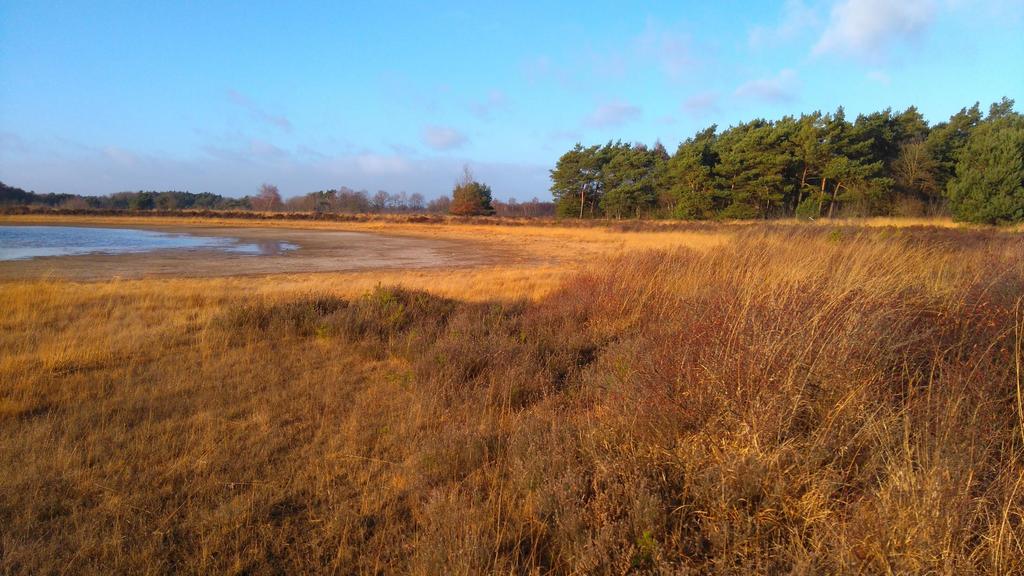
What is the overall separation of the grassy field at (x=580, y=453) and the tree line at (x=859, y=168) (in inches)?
1210

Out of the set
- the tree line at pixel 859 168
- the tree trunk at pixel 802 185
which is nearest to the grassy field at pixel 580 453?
the tree line at pixel 859 168

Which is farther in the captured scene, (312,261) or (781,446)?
(312,261)

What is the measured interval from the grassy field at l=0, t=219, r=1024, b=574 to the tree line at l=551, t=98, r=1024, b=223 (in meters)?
30.7

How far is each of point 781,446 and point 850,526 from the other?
1.42ft

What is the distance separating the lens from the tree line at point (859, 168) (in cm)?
2919

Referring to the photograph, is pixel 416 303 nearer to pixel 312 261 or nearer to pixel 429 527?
pixel 429 527

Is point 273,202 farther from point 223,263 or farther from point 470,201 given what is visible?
point 223,263

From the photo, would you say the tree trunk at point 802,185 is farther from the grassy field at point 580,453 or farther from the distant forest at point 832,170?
the grassy field at point 580,453

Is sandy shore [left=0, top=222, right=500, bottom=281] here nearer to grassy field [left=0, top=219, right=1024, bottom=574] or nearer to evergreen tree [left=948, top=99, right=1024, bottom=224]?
grassy field [left=0, top=219, right=1024, bottom=574]

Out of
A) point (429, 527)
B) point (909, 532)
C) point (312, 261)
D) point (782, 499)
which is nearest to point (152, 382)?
point (429, 527)

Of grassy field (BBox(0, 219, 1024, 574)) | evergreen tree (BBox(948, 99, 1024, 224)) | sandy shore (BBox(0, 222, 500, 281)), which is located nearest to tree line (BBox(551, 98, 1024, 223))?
evergreen tree (BBox(948, 99, 1024, 224))

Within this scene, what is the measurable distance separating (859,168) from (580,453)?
4453 cm

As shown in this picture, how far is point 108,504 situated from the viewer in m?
2.85

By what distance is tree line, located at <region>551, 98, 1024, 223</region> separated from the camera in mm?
29188
